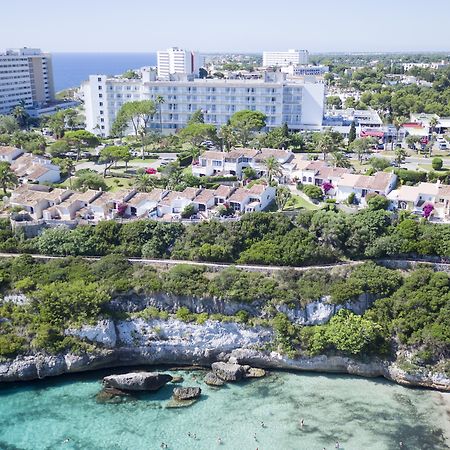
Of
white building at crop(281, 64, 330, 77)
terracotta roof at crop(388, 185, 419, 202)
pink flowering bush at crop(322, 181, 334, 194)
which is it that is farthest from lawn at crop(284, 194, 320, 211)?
white building at crop(281, 64, 330, 77)

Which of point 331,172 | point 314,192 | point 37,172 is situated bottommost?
point 314,192

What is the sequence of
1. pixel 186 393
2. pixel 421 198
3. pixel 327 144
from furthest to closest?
pixel 327 144
pixel 421 198
pixel 186 393

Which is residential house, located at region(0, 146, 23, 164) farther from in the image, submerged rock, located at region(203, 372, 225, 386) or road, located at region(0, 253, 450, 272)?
submerged rock, located at region(203, 372, 225, 386)

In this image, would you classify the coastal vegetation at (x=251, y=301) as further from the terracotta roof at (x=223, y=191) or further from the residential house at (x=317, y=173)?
the residential house at (x=317, y=173)

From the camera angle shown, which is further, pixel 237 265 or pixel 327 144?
pixel 327 144

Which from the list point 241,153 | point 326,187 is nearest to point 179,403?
point 326,187

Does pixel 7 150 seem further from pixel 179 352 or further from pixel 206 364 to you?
pixel 206 364
